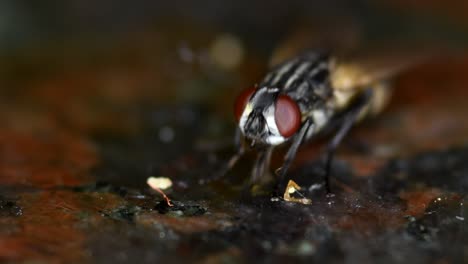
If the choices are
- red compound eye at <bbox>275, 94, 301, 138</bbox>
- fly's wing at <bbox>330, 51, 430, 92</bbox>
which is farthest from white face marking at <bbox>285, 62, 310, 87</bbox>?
red compound eye at <bbox>275, 94, 301, 138</bbox>

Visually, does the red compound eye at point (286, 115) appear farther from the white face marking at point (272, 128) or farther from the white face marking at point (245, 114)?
the white face marking at point (245, 114)

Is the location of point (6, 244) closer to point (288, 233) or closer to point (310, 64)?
Result: point (288, 233)

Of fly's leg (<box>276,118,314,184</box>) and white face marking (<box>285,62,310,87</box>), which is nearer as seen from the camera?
fly's leg (<box>276,118,314,184</box>)

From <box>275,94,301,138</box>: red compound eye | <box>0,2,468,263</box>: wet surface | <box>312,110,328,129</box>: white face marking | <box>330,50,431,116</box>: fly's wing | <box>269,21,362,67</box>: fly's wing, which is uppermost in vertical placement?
<box>269,21,362,67</box>: fly's wing

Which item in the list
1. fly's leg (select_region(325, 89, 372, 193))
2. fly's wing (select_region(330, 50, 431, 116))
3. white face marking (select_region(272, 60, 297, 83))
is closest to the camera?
fly's leg (select_region(325, 89, 372, 193))

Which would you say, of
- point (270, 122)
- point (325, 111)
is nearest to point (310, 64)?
point (325, 111)

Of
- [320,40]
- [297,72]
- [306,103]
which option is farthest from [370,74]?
[320,40]

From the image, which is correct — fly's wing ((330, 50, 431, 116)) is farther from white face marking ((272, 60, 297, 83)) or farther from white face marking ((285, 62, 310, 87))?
white face marking ((272, 60, 297, 83))

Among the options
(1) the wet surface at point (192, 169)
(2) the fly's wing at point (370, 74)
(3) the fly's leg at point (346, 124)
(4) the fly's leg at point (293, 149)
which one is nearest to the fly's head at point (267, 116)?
(4) the fly's leg at point (293, 149)
